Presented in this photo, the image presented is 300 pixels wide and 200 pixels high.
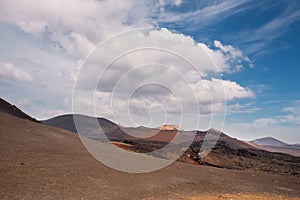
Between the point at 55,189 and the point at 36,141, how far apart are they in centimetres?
849

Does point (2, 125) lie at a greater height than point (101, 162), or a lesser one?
greater

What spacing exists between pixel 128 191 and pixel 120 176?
2.56 meters

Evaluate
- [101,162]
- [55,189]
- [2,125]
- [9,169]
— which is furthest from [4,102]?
[55,189]

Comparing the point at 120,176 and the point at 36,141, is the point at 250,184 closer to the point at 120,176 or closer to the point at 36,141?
the point at 120,176

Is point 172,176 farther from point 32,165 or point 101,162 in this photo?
point 32,165

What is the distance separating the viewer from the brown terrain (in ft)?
36.9

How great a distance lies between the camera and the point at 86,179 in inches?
519

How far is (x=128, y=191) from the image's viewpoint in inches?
491

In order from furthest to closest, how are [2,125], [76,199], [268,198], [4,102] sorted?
[4,102] → [2,125] → [268,198] → [76,199]

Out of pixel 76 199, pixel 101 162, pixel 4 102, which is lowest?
pixel 76 199

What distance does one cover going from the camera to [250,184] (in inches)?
682

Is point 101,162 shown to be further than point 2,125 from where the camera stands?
No

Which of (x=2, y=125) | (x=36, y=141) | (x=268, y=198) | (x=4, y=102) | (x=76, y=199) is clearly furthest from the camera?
(x=4, y=102)

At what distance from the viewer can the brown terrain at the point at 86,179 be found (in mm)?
11234
